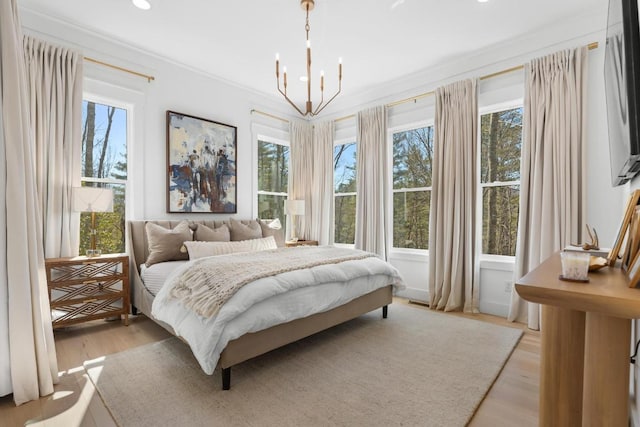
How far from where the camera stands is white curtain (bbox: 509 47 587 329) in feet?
9.80

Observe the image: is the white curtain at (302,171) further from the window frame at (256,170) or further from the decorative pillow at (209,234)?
the decorative pillow at (209,234)

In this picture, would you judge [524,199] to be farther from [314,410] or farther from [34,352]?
[34,352]

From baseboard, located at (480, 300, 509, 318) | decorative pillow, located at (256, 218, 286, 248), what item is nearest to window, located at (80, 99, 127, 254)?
decorative pillow, located at (256, 218, 286, 248)

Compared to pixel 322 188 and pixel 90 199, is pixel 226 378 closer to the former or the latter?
pixel 90 199

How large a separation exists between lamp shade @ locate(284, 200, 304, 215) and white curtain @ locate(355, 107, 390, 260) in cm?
88

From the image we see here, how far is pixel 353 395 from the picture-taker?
1970mm

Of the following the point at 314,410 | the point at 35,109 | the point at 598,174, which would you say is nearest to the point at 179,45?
the point at 35,109

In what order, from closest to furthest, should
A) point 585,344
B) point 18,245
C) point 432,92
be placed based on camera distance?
point 585,344
point 18,245
point 432,92

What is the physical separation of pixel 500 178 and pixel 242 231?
314 cm

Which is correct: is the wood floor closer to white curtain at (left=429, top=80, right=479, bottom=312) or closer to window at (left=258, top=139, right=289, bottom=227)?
white curtain at (left=429, top=80, right=479, bottom=312)

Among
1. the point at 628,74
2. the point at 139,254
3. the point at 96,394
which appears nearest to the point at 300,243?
the point at 139,254

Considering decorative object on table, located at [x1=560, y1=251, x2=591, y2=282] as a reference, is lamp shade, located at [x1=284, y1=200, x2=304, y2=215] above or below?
above

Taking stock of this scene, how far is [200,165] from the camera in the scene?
4.15 meters

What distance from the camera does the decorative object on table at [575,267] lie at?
3.23 ft
